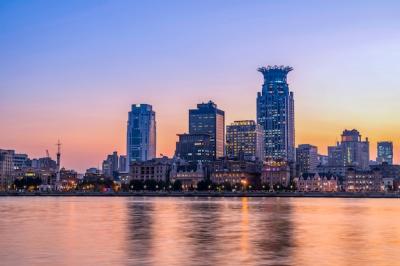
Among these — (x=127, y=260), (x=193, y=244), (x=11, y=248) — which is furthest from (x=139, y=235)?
(x=127, y=260)

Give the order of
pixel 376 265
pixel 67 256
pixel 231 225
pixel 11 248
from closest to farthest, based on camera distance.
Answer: pixel 376 265
pixel 67 256
pixel 11 248
pixel 231 225

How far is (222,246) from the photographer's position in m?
52.2

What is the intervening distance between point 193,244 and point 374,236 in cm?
2044

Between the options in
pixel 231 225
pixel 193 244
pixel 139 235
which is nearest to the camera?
pixel 193 244

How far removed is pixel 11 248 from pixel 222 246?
56.7 ft

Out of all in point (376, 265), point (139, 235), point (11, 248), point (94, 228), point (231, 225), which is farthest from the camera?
point (231, 225)

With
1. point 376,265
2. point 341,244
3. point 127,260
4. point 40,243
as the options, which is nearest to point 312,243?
point 341,244

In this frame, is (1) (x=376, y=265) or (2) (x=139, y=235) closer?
(1) (x=376, y=265)

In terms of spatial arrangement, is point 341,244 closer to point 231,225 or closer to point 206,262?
point 206,262

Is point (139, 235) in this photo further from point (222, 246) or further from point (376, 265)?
point (376, 265)

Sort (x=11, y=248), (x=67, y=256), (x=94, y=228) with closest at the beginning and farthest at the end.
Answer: (x=67, y=256)
(x=11, y=248)
(x=94, y=228)

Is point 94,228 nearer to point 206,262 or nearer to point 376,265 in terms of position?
point 206,262

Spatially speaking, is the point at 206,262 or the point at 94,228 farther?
the point at 94,228

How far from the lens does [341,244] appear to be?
55.0 meters
